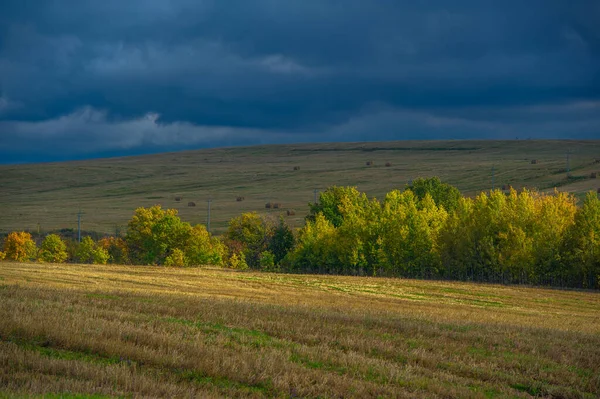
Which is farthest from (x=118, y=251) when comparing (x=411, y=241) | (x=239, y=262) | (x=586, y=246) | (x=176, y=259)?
(x=586, y=246)

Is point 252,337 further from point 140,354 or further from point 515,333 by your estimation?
point 515,333

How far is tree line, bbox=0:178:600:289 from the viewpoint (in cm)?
6969

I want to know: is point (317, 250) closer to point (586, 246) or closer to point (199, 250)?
point (199, 250)

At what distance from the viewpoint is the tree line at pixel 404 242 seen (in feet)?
229

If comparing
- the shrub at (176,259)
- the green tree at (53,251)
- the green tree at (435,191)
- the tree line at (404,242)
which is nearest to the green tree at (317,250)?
the tree line at (404,242)

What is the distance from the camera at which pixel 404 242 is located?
82625 millimetres

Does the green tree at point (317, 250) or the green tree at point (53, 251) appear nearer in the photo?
the green tree at point (317, 250)

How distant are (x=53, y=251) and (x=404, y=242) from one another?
2294 inches

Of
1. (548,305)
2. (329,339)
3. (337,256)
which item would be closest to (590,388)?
(329,339)

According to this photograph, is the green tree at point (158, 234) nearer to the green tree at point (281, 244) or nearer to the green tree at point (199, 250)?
the green tree at point (199, 250)

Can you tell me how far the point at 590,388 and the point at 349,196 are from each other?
88465 millimetres

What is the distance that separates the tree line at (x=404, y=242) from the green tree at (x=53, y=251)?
0.53 feet

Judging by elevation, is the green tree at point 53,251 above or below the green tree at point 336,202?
below

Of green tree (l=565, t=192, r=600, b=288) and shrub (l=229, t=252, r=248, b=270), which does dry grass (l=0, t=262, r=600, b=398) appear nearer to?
green tree (l=565, t=192, r=600, b=288)
